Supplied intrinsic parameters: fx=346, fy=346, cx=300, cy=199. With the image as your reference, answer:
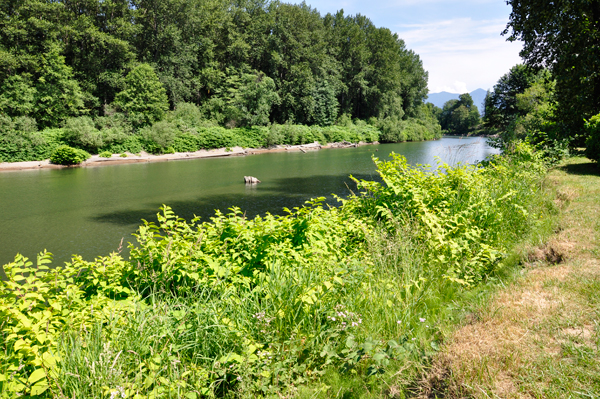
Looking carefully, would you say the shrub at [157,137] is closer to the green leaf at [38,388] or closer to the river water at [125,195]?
the river water at [125,195]

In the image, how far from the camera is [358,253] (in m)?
4.62

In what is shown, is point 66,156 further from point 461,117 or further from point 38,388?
point 461,117

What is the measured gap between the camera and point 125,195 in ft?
54.9

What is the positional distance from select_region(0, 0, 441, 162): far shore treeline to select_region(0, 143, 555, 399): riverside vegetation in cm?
3117

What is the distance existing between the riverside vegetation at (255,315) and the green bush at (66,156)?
2823 cm

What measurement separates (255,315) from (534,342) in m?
2.13

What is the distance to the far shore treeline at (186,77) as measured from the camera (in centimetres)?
3175

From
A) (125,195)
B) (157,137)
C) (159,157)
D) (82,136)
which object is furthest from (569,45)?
(82,136)

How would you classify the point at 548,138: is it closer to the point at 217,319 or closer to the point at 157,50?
the point at 217,319

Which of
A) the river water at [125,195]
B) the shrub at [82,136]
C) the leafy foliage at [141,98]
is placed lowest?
the river water at [125,195]

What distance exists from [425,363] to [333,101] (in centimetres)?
5638

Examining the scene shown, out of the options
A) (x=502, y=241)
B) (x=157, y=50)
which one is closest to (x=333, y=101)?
(x=157, y=50)

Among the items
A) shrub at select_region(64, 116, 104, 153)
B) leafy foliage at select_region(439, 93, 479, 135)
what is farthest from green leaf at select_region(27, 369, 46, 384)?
leafy foliage at select_region(439, 93, 479, 135)

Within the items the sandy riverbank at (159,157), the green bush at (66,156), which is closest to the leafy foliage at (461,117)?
the sandy riverbank at (159,157)
